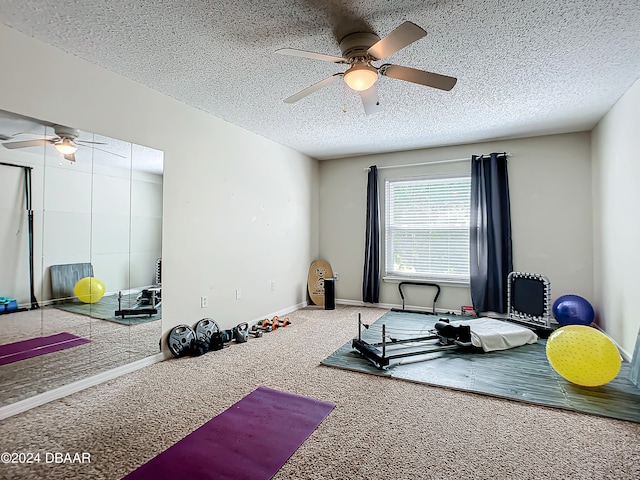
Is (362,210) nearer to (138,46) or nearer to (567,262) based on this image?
(567,262)

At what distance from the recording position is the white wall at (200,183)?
2.48 meters

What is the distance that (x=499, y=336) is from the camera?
3.61 meters

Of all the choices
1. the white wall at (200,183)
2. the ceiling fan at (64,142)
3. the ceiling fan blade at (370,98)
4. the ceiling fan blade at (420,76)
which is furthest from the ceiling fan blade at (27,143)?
the ceiling fan blade at (420,76)

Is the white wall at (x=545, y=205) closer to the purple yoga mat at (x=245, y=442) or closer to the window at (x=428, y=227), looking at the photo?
the window at (x=428, y=227)

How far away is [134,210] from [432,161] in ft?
14.1

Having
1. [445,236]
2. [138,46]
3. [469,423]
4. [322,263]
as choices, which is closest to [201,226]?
[138,46]

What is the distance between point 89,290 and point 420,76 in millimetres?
3104

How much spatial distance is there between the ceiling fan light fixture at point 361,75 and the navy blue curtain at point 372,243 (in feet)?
11.2

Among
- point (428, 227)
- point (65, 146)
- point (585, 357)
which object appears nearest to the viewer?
point (585, 357)

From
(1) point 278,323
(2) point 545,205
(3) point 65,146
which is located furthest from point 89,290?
(2) point 545,205

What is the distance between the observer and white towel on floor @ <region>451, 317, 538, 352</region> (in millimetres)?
3533

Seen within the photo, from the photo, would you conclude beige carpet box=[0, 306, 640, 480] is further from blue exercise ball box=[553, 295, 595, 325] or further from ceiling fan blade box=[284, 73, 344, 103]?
ceiling fan blade box=[284, 73, 344, 103]

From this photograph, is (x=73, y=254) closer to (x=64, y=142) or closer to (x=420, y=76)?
(x=64, y=142)

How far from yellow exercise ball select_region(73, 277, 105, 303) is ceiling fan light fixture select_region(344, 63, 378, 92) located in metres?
2.64
